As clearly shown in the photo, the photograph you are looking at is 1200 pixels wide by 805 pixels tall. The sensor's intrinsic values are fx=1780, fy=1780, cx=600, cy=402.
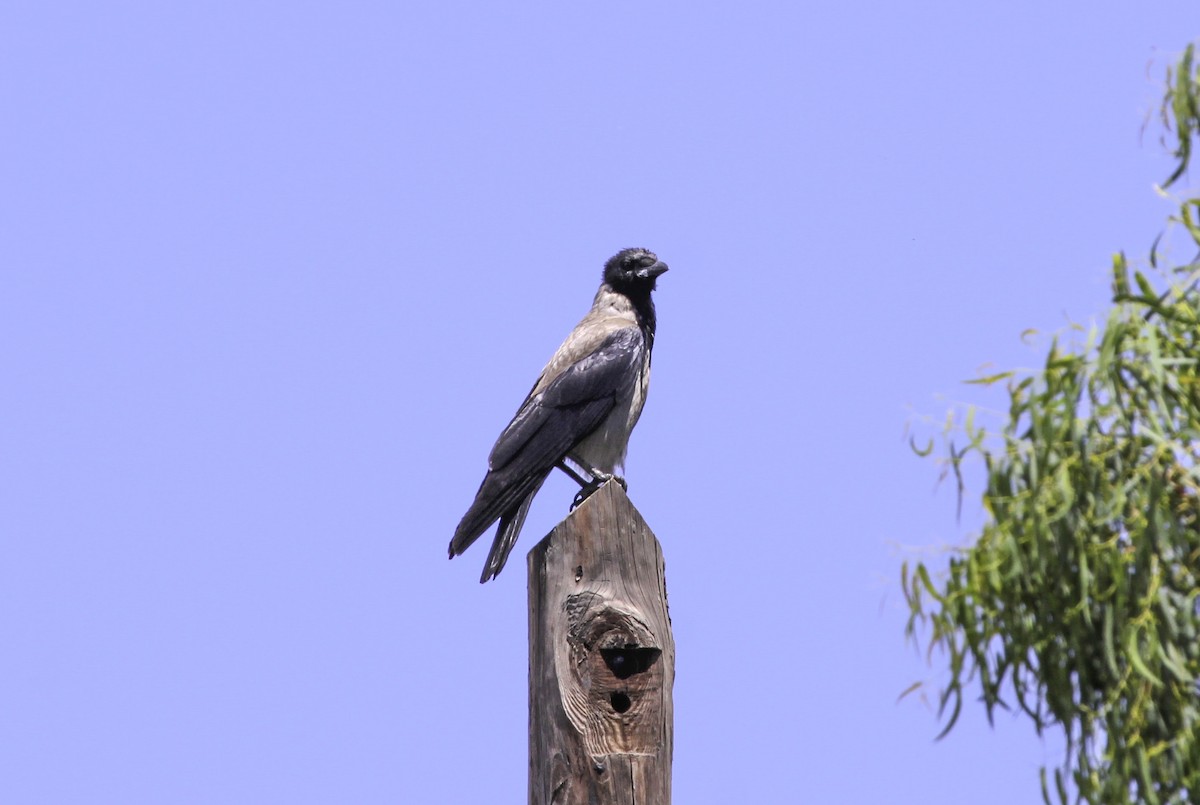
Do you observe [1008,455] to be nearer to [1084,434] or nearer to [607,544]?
A: [1084,434]

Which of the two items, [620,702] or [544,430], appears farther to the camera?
[544,430]

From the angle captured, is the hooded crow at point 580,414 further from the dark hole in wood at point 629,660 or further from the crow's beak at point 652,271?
the dark hole in wood at point 629,660

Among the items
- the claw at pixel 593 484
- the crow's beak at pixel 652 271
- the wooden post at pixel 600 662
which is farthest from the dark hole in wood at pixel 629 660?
the crow's beak at pixel 652 271

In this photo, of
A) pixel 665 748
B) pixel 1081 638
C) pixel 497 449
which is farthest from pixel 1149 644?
pixel 497 449

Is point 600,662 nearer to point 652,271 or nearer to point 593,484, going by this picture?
point 593,484

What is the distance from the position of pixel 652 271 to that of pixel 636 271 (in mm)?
123

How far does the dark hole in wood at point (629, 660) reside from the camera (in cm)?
570

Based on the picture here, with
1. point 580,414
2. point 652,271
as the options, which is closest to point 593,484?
point 580,414

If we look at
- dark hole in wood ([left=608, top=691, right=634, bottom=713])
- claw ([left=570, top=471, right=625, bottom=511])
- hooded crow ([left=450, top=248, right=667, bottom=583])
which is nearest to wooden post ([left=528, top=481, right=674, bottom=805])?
dark hole in wood ([left=608, top=691, right=634, bottom=713])

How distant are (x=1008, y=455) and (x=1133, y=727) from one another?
0.85 m

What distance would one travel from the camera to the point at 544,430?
8641mm

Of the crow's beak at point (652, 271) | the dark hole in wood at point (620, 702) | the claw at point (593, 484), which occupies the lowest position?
the dark hole in wood at point (620, 702)

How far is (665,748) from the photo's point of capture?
5609 millimetres

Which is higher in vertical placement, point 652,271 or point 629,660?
point 652,271
